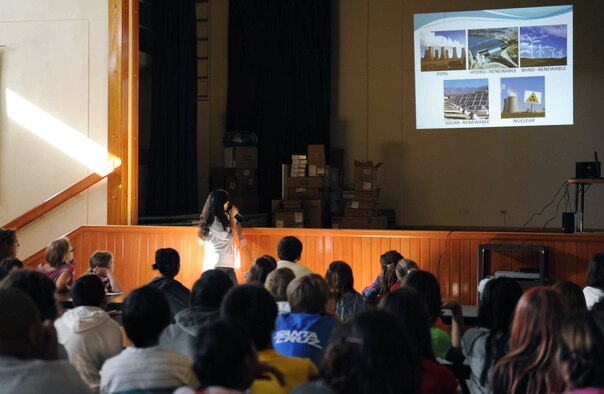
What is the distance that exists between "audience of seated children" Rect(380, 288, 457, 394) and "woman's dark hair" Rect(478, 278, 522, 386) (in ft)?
1.71

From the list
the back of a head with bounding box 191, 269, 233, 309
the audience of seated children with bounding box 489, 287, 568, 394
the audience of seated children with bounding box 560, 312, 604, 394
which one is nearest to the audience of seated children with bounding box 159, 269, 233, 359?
the back of a head with bounding box 191, 269, 233, 309

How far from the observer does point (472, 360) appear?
3.31m

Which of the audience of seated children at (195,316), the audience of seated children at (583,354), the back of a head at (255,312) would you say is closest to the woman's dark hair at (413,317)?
the back of a head at (255,312)

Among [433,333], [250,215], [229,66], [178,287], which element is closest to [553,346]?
[433,333]

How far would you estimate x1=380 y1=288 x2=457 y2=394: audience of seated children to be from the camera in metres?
2.65

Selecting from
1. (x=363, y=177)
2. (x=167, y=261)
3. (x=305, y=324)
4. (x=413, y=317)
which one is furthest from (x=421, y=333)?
(x=363, y=177)

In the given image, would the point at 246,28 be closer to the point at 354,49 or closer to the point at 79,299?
the point at 354,49

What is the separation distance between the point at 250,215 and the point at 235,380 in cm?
1055

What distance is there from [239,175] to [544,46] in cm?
538

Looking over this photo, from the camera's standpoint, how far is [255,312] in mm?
2879

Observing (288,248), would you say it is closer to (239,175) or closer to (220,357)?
(220,357)

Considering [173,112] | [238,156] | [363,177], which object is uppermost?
[173,112]

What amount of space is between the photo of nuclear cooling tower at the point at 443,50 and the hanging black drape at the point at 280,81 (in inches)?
66.5

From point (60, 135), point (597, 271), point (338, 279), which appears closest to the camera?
point (597, 271)
